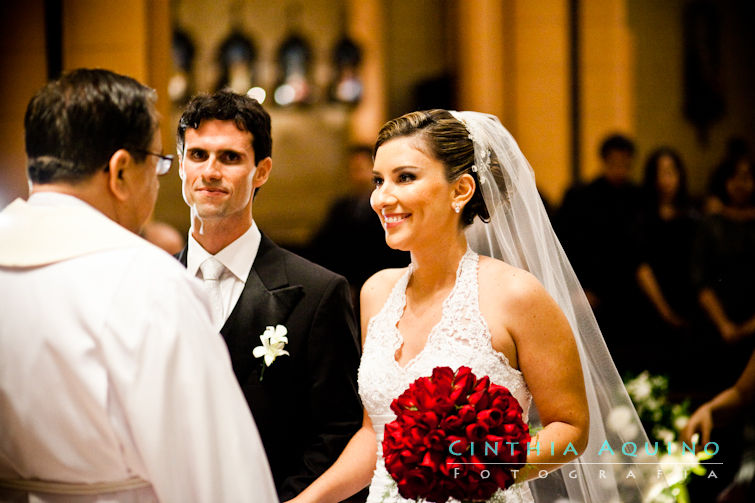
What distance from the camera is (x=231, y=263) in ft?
8.29

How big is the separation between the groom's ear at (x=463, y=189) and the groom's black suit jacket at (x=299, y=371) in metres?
0.45

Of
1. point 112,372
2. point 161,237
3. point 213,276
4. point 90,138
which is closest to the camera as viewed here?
point 112,372

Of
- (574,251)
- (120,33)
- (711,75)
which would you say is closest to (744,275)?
(574,251)

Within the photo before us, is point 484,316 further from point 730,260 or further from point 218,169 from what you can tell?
point 730,260

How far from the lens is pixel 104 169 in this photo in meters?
1.74

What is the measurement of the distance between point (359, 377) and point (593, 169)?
5.69 meters

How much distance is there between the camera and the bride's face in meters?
2.34

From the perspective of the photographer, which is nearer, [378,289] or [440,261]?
[440,261]

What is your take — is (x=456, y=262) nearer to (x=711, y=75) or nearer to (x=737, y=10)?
(x=711, y=75)

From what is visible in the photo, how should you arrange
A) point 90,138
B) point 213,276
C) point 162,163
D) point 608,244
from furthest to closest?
point 608,244 → point 213,276 → point 162,163 → point 90,138

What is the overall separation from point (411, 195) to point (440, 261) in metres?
0.24

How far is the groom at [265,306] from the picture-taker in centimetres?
240

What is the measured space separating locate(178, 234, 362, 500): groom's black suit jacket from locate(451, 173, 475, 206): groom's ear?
1.48 ft

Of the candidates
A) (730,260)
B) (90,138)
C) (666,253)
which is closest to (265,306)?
(90,138)
